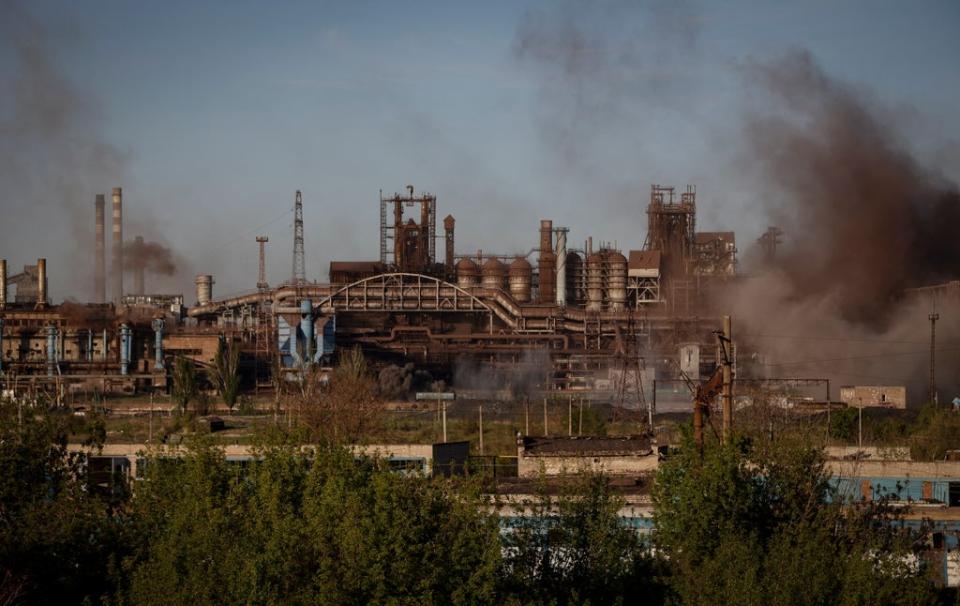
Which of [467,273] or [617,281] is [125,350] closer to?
[467,273]

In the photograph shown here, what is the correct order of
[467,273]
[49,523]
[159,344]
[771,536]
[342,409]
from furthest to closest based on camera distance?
[467,273] < [159,344] < [342,409] < [771,536] < [49,523]

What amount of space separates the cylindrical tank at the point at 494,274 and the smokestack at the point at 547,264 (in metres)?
2.16

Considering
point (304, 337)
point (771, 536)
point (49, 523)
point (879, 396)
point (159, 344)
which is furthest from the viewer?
point (304, 337)

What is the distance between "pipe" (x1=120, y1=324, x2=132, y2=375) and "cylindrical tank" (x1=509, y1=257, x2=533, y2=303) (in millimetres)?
19972

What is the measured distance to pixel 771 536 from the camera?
72.9 ft

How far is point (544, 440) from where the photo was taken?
106 ft

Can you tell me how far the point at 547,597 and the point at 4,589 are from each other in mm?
6908

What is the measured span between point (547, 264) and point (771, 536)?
56121 mm

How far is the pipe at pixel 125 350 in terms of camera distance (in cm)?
7088

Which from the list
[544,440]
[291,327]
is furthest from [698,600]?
[291,327]

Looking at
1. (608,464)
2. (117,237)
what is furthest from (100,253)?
(608,464)

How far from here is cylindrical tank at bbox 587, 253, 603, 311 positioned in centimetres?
7819

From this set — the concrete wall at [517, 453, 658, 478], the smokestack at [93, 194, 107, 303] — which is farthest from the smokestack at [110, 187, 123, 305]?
the concrete wall at [517, 453, 658, 478]

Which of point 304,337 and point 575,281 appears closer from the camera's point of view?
point 304,337
